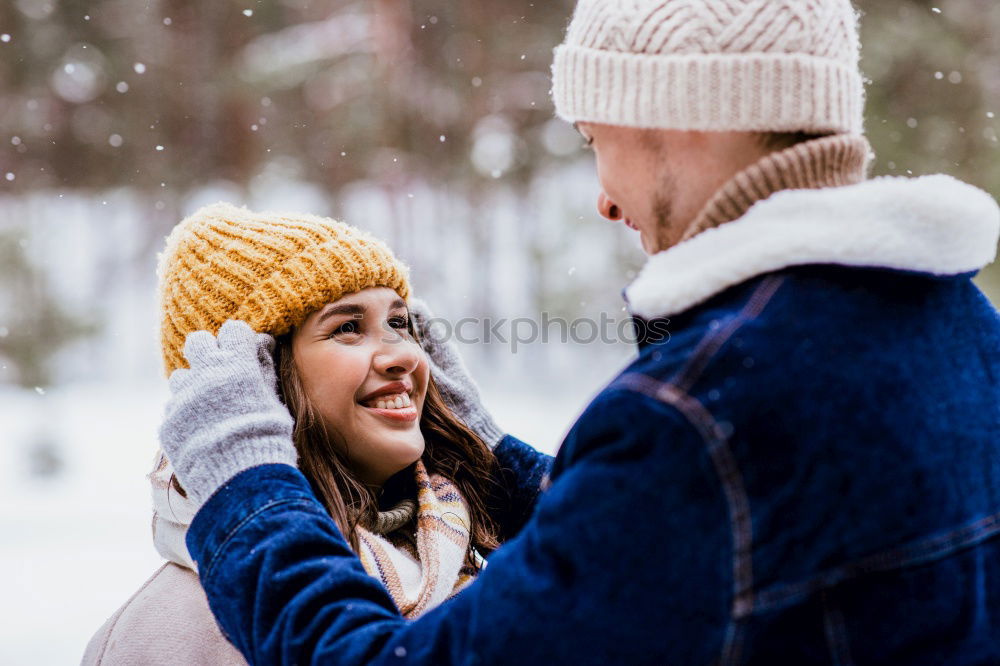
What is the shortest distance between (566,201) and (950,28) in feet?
17.1

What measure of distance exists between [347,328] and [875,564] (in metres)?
1.44

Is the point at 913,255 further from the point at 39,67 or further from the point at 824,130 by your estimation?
the point at 39,67

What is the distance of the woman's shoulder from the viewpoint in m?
1.90

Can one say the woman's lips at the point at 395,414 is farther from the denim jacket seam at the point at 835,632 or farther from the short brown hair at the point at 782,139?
the denim jacket seam at the point at 835,632

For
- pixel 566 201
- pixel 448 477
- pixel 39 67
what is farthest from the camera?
pixel 566 201

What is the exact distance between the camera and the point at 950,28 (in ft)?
27.9

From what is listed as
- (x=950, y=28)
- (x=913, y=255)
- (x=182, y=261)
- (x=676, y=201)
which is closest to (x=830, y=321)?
(x=913, y=255)

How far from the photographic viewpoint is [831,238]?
1.14 meters

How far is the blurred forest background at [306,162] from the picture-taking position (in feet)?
27.7

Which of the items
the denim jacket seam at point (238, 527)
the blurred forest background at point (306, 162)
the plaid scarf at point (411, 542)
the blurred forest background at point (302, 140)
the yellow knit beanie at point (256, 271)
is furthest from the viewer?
→ the blurred forest background at point (302, 140)

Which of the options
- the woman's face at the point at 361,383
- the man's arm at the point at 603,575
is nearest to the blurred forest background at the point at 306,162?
the woman's face at the point at 361,383

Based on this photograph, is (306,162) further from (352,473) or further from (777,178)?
(777,178)

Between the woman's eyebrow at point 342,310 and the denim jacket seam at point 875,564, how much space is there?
4.49ft

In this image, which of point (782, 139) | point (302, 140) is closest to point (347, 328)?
point (782, 139)
